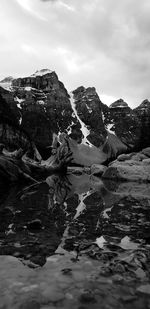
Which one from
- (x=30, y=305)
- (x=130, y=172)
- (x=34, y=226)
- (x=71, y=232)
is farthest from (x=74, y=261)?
(x=130, y=172)

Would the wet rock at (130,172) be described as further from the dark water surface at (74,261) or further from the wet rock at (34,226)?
the wet rock at (34,226)

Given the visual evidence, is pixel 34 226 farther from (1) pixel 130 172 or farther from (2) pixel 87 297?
(1) pixel 130 172

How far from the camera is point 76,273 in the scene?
5.32m

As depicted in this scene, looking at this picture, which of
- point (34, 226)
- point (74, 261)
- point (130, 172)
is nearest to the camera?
point (74, 261)

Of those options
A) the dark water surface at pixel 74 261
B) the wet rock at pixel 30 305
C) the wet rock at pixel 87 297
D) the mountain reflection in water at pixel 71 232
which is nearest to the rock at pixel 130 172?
the mountain reflection in water at pixel 71 232

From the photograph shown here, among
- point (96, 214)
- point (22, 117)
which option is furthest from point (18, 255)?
point (22, 117)

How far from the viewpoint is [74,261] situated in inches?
236

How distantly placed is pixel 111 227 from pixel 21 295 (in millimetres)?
5361

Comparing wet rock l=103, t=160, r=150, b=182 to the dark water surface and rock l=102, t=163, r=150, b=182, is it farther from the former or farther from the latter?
the dark water surface

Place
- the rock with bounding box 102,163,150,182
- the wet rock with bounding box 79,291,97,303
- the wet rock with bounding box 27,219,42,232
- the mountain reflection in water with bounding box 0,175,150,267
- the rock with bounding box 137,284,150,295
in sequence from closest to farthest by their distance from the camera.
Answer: the wet rock with bounding box 79,291,97,303 → the rock with bounding box 137,284,150,295 → the mountain reflection in water with bounding box 0,175,150,267 → the wet rock with bounding box 27,219,42,232 → the rock with bounding box 102,163,150,182

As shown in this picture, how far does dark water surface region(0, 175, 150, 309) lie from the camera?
4.36 metres

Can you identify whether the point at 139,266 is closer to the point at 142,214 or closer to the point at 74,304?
the point at 74,304

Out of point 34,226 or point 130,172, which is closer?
point 34,226

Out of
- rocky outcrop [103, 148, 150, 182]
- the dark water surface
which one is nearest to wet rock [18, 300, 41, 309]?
the dark water surface
